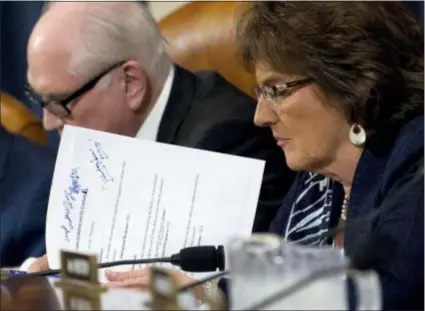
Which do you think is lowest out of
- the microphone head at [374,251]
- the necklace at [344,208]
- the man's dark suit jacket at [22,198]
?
the man's dark suit jacket at [22,198]

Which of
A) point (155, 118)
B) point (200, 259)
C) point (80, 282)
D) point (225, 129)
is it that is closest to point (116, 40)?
point (155, 118)

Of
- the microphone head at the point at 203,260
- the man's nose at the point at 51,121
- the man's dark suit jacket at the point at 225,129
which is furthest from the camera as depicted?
the man's nose at the point at 51,121

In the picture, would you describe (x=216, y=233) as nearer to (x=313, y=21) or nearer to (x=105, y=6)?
(x=313, y=21)

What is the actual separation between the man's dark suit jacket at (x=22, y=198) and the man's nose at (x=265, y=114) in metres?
0.48

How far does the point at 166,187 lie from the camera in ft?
3.92

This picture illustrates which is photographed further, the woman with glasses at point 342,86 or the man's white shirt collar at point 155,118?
the man's white shirt collar at point 155,118

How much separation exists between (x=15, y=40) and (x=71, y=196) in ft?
4.25

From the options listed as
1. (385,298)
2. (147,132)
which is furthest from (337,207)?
(147,132)

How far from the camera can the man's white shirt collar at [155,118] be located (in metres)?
1.66

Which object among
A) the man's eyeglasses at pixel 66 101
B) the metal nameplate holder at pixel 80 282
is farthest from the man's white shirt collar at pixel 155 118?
the metal nameplate holder at pixel 80 282

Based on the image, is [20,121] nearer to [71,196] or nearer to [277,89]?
[71,196]

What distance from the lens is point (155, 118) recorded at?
1.67m

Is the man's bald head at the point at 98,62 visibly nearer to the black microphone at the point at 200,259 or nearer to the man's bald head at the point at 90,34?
the man's bald head at the point at 90,34

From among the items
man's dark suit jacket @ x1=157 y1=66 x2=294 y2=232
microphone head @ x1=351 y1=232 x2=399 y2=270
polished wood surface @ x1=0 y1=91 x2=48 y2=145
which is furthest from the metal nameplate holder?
polished wood surface @ x1=0 y1=91 x2=48 y2=145
